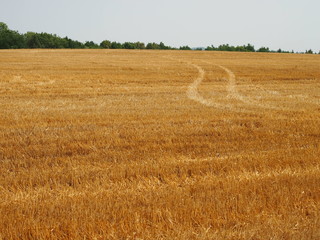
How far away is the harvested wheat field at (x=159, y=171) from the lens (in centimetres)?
427

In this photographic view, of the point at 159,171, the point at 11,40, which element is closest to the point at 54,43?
the point at 11,40

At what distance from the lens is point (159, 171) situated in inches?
243

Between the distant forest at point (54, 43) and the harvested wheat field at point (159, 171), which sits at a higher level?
the distant forest at point (54, 43)

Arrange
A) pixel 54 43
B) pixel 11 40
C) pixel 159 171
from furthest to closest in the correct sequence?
pixel 54 43 → pixel 11 40 → pixel 159 171

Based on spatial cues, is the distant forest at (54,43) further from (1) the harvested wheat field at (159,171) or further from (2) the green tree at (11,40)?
(1) the harvested wheat field at (159,171)

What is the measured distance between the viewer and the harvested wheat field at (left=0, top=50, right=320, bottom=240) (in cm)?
427

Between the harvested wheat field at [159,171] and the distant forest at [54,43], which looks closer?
the harvested wheat field at [159,171]

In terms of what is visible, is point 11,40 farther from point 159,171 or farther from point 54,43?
point 159,171

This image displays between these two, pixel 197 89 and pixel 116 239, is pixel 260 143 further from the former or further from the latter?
pixel 197 89

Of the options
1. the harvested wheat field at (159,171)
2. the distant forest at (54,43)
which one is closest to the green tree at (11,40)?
the distant forest at (54,43)

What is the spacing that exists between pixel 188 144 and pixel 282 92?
1382cm

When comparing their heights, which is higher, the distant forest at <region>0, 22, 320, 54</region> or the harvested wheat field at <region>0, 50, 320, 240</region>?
the distant forest at <region>0, 22, 320, 54</region>

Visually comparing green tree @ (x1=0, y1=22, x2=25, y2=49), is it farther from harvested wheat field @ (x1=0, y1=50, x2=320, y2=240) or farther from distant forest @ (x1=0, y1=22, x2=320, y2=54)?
harvested wheat field @ (x1=0, y1=50, x2=320, y2=240)

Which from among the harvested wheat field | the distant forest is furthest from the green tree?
the harvested wheat field
